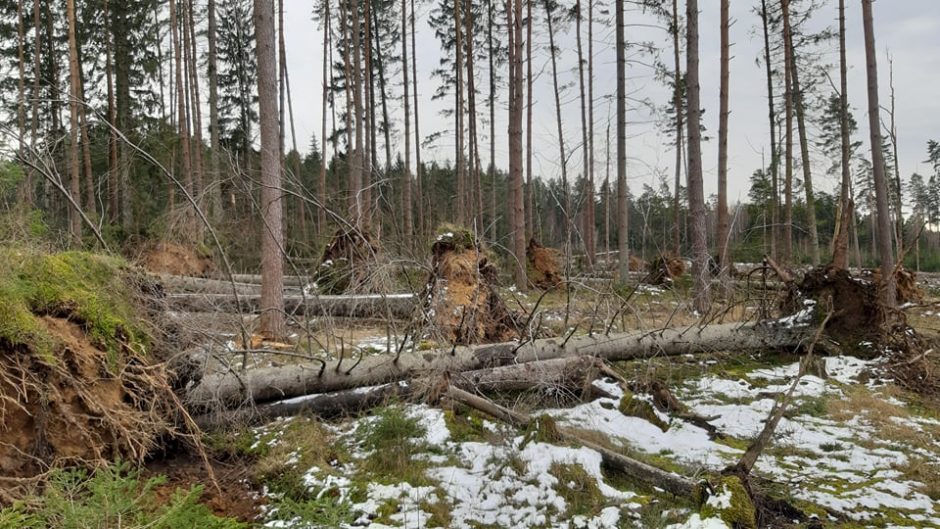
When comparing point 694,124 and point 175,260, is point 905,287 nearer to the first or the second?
point 694,124

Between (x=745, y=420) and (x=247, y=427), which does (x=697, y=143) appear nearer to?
(x=745, y=420)

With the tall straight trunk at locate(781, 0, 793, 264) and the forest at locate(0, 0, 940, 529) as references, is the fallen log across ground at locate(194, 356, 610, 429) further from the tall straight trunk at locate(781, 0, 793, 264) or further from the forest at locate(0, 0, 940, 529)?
the tall straight trunk at locate(781, 0, 793, 264)

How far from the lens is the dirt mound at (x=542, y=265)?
1411cm

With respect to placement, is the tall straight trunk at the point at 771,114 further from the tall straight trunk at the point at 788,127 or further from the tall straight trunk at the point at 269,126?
the tall straight trunk at the point at 269,126

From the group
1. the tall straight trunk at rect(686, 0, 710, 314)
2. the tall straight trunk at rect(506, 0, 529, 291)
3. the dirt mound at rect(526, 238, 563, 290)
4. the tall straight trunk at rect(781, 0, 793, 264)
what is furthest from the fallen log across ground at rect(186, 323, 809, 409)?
the tall straight trunk at rect(781, 0, 793, 264)

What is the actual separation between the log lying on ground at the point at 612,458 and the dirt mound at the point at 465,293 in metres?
1.84

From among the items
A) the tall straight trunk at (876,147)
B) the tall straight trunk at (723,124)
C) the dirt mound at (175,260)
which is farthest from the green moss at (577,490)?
the dirt mound at (175,260)

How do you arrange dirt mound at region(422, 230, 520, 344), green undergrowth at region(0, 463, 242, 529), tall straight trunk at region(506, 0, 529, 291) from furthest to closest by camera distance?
tall straight trunk at region(506, 0, 529, 291) < dirt mound at region(422, 230, 520, 344) < green undergrowth at region(0, 463, 242, 529)

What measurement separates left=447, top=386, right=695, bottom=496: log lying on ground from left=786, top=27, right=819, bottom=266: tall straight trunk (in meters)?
15.2

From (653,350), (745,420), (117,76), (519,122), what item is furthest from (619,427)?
(117,76)

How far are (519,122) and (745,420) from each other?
32.2 feet

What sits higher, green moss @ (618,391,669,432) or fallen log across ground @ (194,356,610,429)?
fallen log across ground @ (194,356,610,429)

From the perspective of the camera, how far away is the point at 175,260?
11.8m

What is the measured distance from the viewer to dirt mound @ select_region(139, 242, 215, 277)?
11102 mm
